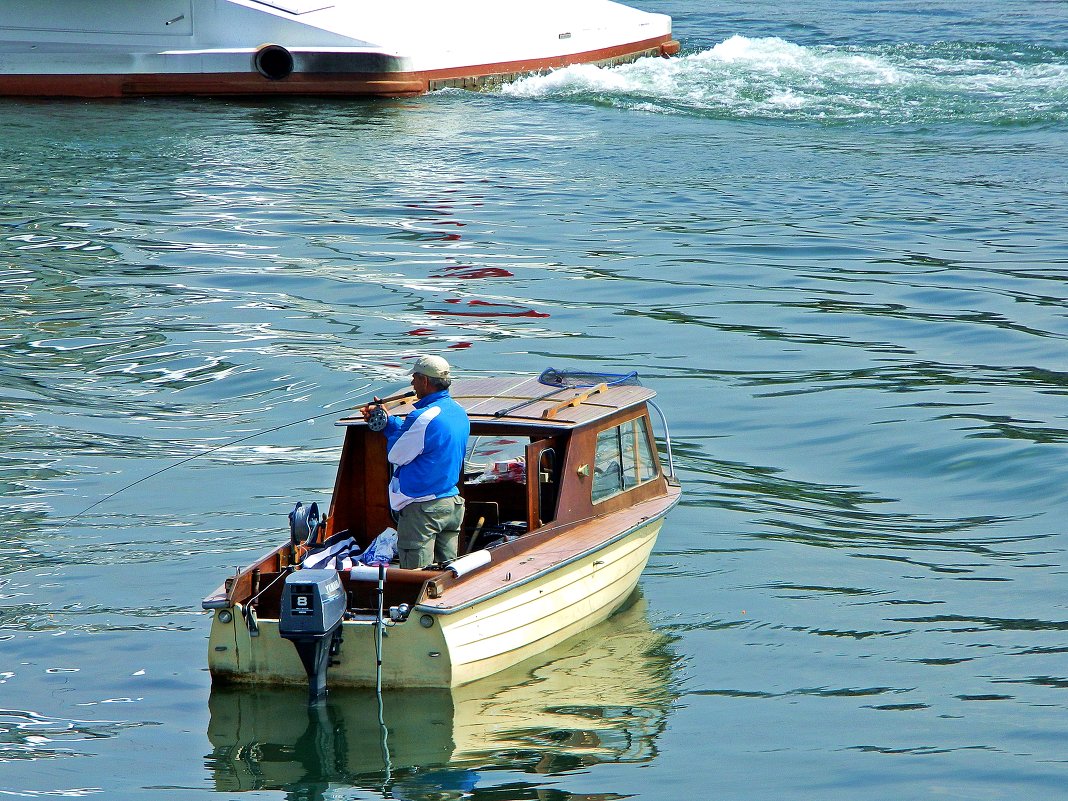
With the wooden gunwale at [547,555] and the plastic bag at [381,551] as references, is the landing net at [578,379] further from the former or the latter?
the plastic bag at [381,551]

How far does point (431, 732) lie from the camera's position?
349 inches

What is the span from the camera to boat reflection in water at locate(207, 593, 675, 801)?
8477 mm

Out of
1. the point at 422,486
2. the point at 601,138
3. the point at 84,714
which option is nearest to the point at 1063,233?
the point at 601,138

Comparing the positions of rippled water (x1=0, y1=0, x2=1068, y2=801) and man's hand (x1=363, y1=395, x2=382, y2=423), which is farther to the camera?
man's hand (x1=363, y1=395, x2=382, y2=423)

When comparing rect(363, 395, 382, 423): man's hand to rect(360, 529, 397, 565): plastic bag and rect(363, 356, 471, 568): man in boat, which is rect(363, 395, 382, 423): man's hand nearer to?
rect(363, 356, 471, 568): man in boat

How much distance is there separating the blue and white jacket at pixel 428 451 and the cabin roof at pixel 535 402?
66cm

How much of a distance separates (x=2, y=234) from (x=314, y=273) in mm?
5464

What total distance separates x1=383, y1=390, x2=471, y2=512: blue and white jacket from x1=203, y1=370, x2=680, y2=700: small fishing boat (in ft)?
1.62

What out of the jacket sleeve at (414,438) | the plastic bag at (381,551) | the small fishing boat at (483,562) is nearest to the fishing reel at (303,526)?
the small fishing boat at (483,562)

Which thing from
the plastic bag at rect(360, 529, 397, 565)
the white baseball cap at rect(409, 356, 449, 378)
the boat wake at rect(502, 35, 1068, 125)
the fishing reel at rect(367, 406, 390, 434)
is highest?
the boat wake at rect(502, 35, 1068, 125)

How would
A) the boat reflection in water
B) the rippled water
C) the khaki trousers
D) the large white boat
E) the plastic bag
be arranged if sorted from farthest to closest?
1. the large white boat
2. the plastic bag
3. the khaki trousers
4. the rippled water
5. the boat reflection in water

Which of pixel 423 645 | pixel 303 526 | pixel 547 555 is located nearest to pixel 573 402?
pixel 547 555

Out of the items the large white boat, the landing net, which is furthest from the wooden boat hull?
the large white boat

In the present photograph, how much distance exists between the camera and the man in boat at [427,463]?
9.55 m
